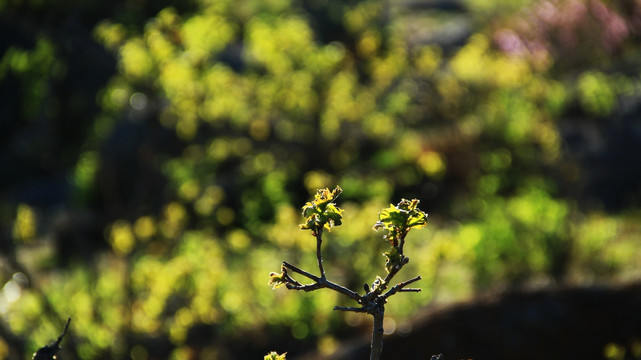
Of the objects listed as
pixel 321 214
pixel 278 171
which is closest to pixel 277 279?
pixel 321 214

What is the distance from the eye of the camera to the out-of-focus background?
574 cm

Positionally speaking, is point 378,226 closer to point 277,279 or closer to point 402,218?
point 402,218

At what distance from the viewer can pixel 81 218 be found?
916cm

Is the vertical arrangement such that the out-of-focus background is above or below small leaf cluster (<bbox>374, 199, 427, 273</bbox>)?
above

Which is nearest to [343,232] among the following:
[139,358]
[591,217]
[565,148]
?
[139,358]

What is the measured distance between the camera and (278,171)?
9.40 meters

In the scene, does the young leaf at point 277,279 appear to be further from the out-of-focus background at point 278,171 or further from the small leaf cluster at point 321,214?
the out-of-focus background at point 278,171

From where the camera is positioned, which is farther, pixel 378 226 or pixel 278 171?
pixel 278 171

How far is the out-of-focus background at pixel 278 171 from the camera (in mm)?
5738

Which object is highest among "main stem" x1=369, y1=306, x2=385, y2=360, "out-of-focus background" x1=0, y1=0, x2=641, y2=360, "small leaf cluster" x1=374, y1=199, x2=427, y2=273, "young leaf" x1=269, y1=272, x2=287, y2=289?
"out-of-focus background" x1=0, y1=0, x2=641, y2=360

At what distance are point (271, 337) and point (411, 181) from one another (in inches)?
151

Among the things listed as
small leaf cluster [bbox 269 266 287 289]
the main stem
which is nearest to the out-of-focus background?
the main stem

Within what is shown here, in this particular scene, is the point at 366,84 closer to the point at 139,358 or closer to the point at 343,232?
the point at 343,232

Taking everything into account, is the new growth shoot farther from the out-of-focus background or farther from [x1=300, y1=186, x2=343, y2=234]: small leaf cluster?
the out-of-focus background
